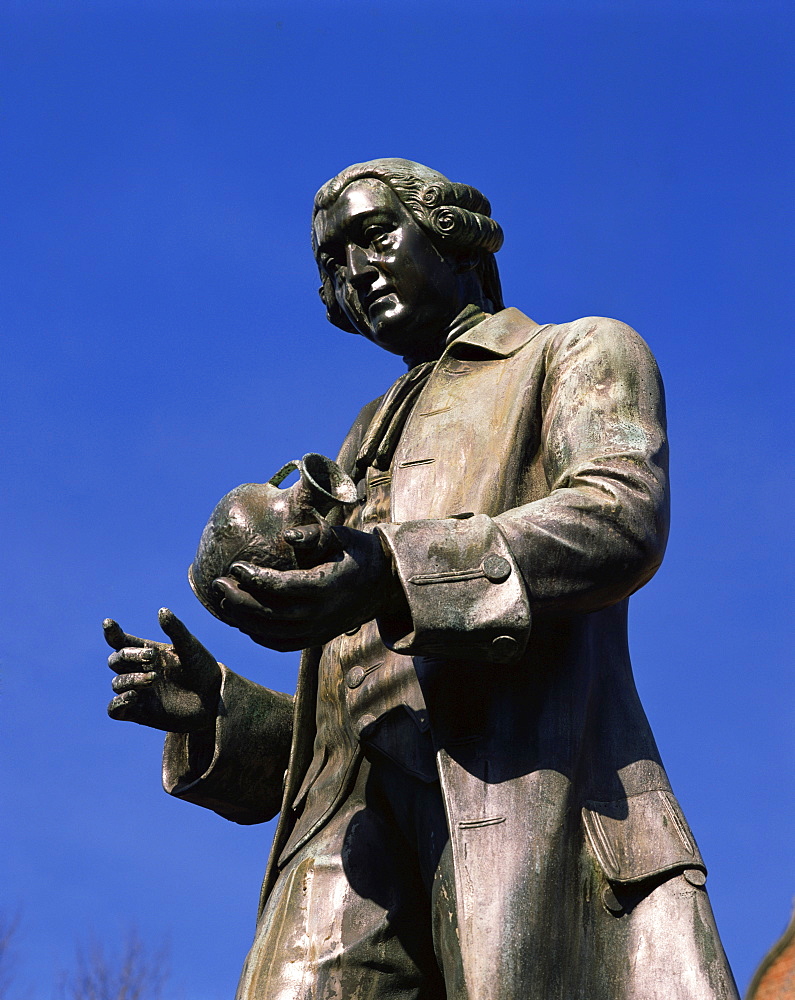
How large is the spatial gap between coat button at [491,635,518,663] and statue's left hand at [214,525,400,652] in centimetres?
34

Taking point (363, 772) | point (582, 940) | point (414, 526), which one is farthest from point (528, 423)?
point (582, 940)

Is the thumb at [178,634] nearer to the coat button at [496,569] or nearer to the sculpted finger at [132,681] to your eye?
the sculpted finger at [132,681]

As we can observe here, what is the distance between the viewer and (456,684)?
511 centimetres

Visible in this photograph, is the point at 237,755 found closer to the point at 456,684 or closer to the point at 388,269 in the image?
the point at 456,684

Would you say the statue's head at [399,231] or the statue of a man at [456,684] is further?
the statue's head at [399,231]

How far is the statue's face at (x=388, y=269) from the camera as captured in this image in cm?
603

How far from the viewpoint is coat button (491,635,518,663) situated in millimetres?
4688

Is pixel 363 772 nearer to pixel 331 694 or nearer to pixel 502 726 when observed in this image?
pixel 331 694

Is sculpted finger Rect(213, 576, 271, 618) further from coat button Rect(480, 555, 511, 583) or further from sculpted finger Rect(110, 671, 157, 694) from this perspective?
sculpted finger Rect(110, 671, 157, 694)

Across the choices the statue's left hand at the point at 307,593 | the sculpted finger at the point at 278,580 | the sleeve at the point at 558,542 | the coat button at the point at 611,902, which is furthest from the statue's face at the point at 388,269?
the coat button at the point at 611,902

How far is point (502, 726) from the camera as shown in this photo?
198 inches

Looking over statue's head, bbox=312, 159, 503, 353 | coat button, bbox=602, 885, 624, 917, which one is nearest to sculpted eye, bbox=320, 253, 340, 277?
statue's head, bbox=312, 159, 503, 353

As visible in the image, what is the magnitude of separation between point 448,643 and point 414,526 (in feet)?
1.15

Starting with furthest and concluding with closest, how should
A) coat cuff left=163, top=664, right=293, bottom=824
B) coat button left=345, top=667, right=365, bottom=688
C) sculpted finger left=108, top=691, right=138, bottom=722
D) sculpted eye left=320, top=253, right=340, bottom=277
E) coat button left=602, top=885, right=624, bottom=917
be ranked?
sculpted eye left=320, top=253, right=340, bottom=277
coat cuff left=163, top=664, right=293, bottom=824
sculpted finger left=108, top=691, right=138, bottom=722
coat button left=345, top=667, right=365, bottom=688
coat button left=602, top=885, right=624, bottom=917
